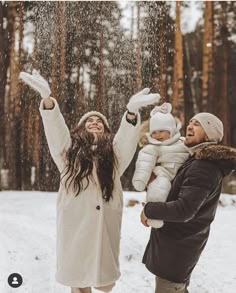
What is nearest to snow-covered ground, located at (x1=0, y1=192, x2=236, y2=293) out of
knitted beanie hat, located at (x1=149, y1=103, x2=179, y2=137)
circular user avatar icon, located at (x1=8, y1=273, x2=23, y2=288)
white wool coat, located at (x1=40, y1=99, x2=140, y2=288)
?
circular user avatar icon, located at (x1=8, y1=273, x2=23, y2=288)

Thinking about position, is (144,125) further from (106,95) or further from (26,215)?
(106,95)

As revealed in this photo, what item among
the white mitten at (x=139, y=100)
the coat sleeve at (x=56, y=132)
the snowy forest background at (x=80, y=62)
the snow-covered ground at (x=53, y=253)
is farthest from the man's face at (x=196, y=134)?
the snowy forest background at (x=80, y=62)

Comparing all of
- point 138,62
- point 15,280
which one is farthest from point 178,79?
point 15,280

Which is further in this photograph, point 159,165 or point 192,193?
point 159,165

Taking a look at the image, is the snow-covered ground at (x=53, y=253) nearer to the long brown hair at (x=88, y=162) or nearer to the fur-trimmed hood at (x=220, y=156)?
the long brown hair at (x=88, y=162)

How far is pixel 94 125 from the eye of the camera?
162 cm

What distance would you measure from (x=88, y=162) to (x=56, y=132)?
0.18 metres

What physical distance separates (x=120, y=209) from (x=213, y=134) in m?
0.54

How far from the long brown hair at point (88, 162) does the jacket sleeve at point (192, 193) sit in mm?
352

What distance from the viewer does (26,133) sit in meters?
5.12

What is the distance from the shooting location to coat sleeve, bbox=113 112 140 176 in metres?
1.55

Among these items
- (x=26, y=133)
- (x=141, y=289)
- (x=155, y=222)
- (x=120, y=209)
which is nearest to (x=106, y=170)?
(x=120, y=209)

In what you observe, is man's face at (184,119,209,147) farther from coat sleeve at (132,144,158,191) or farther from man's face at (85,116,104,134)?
man's face at (85,116,104,134)

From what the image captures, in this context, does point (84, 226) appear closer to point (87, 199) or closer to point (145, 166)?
point (87, 199)
